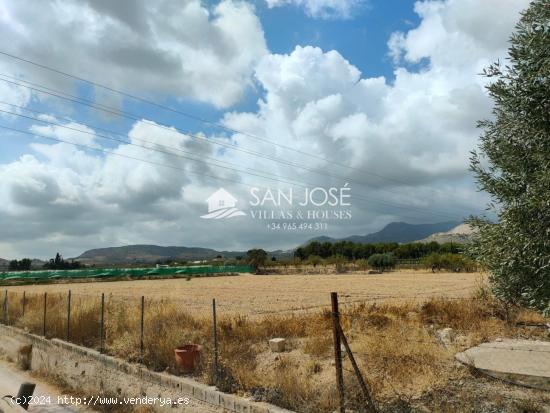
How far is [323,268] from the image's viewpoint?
92500mm

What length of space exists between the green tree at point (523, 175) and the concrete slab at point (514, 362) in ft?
9.79

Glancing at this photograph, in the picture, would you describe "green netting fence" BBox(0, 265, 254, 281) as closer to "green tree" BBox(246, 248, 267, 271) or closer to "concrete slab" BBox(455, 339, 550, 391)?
"green tree" BBox(246, 248, 267, 271)

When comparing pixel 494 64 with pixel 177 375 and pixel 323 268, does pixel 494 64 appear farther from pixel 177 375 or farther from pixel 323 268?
pixel 323 268

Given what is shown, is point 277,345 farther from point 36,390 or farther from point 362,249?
point 362,249

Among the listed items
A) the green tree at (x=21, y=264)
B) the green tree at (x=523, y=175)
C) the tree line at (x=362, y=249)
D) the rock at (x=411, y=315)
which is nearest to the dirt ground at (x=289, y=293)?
the rock at (x=411, y=315)

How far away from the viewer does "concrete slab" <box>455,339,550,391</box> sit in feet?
27.7

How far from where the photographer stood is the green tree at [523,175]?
532 cm

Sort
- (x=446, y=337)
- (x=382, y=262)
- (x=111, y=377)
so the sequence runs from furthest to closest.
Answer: (x=382, y=262) → (x=446, y=337) → (x=111, y=377)

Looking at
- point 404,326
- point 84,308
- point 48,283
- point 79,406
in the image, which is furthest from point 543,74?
point 48,283

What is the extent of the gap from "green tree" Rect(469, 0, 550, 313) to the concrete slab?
118 inches

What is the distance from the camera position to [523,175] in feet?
19.2

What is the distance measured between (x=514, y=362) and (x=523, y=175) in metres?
5.34

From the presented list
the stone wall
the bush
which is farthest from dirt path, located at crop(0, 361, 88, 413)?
the bush

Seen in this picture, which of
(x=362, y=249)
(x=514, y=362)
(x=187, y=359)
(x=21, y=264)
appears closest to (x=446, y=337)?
(x=514, y=362)
